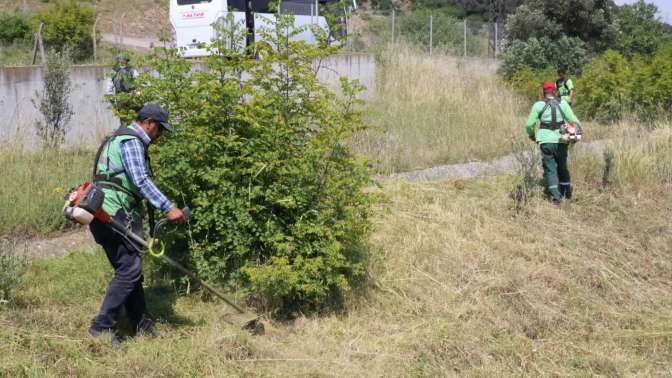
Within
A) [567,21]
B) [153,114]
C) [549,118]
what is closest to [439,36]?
[567,21]

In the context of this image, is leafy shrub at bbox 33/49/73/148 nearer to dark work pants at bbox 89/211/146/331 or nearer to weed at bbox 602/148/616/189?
dark work pants at bbox 89/211/146/331

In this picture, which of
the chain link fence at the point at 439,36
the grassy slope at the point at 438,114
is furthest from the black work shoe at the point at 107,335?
the chain link fence at the point at 439,36

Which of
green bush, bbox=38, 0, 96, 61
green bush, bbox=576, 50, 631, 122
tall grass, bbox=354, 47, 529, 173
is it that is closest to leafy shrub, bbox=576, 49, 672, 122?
green bush, bbox=576, 50, 631, 122

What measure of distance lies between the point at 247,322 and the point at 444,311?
1969 millimetres

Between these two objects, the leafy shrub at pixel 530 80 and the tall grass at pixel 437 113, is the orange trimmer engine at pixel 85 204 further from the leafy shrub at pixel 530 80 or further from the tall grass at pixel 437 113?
the leafy shrub at pixel 530 80

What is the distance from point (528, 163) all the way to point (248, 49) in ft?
15.3

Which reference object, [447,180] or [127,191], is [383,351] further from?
[447,180]

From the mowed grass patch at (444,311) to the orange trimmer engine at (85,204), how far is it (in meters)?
0.95

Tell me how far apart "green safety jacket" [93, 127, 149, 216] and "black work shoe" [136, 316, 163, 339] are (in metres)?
0.96

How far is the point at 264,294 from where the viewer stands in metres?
6.13

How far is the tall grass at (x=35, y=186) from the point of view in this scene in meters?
7.63

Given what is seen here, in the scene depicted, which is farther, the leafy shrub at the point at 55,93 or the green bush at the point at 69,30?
the green bush at the point at 69,30

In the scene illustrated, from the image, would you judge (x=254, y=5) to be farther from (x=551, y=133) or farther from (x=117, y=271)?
(x=117, y=271)

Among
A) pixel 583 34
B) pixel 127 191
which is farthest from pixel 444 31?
pixel 127 191
